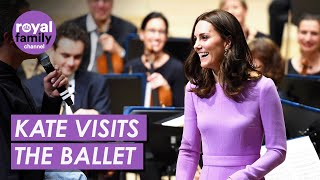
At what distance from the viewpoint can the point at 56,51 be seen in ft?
11.1

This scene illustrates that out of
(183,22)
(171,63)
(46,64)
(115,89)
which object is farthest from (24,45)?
(183,22)

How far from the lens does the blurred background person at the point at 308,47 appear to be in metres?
4.62

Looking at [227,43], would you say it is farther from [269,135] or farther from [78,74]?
[78,74]

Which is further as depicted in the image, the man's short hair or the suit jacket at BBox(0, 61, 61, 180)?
the man's short hair

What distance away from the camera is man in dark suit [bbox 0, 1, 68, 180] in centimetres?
222

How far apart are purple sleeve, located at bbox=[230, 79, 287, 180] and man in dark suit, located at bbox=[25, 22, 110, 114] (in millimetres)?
1430

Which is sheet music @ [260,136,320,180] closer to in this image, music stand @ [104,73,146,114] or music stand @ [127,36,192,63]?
music stand @ [104,73,146,114]

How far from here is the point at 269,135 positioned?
2066 millimetres

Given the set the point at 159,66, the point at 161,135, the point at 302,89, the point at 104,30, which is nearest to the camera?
the point at 161,135

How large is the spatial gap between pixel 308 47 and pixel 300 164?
223 centimetres

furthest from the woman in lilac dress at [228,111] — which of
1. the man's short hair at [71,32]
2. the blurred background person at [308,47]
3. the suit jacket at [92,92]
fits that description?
the blurred background person at [308,47]

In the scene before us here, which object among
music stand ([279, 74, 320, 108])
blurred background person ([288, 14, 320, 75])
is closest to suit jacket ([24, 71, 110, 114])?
music stand ([279, 74, 320, 108])

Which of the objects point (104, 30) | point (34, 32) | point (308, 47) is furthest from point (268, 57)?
point (34, 32)

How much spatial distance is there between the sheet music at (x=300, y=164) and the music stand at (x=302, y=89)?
3.25 feet
